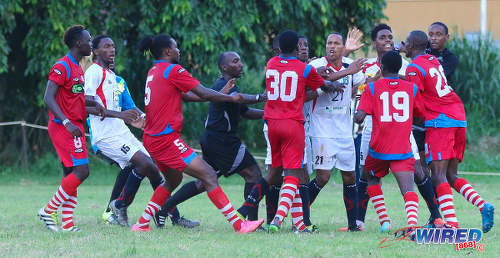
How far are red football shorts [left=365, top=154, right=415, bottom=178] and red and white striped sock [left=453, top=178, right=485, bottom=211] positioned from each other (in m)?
0.91

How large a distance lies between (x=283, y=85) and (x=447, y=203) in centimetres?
216

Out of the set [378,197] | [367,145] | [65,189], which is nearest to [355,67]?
[367,145]

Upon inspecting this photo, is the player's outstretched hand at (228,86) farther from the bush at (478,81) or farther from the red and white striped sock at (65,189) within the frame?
the bush at (478,81)

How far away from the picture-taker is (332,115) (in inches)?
367

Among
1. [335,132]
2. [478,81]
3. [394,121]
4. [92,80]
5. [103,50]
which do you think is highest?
[103,50]

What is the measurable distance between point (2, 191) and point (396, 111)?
952 cm

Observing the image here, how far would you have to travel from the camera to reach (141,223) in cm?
916

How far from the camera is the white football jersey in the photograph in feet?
30.5

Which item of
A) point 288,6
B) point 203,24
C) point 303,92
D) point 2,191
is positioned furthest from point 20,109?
point 303,92

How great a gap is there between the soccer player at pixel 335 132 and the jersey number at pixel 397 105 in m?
0.73

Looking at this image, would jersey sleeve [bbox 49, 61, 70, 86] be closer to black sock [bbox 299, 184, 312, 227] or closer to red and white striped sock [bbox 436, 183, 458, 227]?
black sock [bbox 299, 184, 312, 227]

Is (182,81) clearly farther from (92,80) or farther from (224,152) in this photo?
(92,80)

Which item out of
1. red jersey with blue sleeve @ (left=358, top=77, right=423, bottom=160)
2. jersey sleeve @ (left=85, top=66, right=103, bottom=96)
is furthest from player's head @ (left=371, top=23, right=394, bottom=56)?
jersey sleeve @ (left=85, top=66, right=103, bottom=96)

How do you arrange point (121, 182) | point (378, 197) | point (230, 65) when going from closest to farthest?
point (378, 197) → point (230, 65) → point (121, 182)
